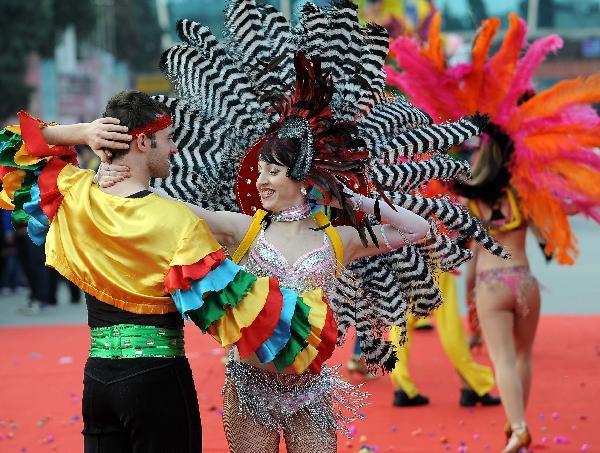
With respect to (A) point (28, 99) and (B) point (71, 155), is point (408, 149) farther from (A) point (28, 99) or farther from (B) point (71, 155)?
(A) point (28, 99)

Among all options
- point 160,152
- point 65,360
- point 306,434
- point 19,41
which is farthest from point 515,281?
point 19,41

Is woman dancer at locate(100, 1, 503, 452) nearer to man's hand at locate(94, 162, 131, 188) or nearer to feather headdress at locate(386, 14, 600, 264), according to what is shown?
man's hand at locate(94, 162, 131, 188)

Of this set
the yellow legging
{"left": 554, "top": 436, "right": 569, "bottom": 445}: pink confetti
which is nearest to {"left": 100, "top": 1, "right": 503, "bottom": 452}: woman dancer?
{"left": 554, "top": 436, "right": 569, "bottom": 445}: pink confetti

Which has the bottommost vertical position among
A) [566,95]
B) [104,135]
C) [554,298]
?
[554,298]

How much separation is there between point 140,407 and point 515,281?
2902mm

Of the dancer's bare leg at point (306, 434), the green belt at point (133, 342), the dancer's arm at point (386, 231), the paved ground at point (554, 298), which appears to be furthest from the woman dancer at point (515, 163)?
the paved ground at point (554, 298)

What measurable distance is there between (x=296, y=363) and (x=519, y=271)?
8.84ft

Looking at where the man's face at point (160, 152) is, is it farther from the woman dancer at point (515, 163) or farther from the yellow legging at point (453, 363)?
Answer: the yellow legging at point (453, 363)

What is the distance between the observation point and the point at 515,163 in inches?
217

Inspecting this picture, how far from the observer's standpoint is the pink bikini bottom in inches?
216

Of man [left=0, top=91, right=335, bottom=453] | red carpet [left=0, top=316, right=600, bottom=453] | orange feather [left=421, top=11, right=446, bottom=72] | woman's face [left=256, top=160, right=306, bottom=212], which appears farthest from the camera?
red carpet [left=0, top=316, right=600, bottom=453]

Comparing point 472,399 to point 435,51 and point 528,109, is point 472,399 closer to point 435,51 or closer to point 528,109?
point 528,109

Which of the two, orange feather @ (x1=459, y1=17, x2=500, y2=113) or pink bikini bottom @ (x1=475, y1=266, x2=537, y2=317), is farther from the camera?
pink bikini bottom @ (x1=475, y1=266, x2=537, y2=317)

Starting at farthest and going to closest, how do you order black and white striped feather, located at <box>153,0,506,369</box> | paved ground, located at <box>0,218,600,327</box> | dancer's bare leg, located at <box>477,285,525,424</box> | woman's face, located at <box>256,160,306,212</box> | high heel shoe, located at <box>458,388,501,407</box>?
paved ground, located at <box>0,218,600,327</box> < high heel shoe, located at <box>458,388,501,407</box> < dancer's bare leg, located at <box>477,285,525,424</box> < black and white striped feather, located at <box>153,0,506,369</box> < woman's face, located at <box>256,160,306,212</box>
